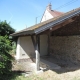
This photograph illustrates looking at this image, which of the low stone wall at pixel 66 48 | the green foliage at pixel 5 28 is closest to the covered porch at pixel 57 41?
the low stone wall at pixel 66 48

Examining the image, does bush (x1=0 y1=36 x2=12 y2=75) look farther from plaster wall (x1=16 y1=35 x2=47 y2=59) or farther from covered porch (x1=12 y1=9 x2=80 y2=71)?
plaster wall (x1=16 y1=35 x2=47 y2=59)

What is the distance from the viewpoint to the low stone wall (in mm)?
9591

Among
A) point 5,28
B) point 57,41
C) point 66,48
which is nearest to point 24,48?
point 57,41

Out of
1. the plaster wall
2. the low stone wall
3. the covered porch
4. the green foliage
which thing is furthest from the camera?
the green foliage

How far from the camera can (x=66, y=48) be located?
10.7 m

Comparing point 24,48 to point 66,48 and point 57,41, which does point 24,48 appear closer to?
point 57,41

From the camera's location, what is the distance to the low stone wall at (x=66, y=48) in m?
9.59

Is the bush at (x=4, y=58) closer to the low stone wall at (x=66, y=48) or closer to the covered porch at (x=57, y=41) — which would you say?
the covered porch at (x=57, y=41)

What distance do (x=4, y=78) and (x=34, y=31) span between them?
3109mm

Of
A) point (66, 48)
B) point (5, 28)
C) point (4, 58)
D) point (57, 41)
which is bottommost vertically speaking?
point (4, 58)

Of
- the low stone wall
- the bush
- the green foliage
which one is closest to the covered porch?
the low stone wall

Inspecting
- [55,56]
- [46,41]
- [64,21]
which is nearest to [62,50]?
[55,56]

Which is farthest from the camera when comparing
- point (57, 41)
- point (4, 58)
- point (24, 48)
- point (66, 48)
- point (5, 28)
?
point (5, 28)

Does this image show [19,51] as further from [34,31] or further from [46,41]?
[34,31]
